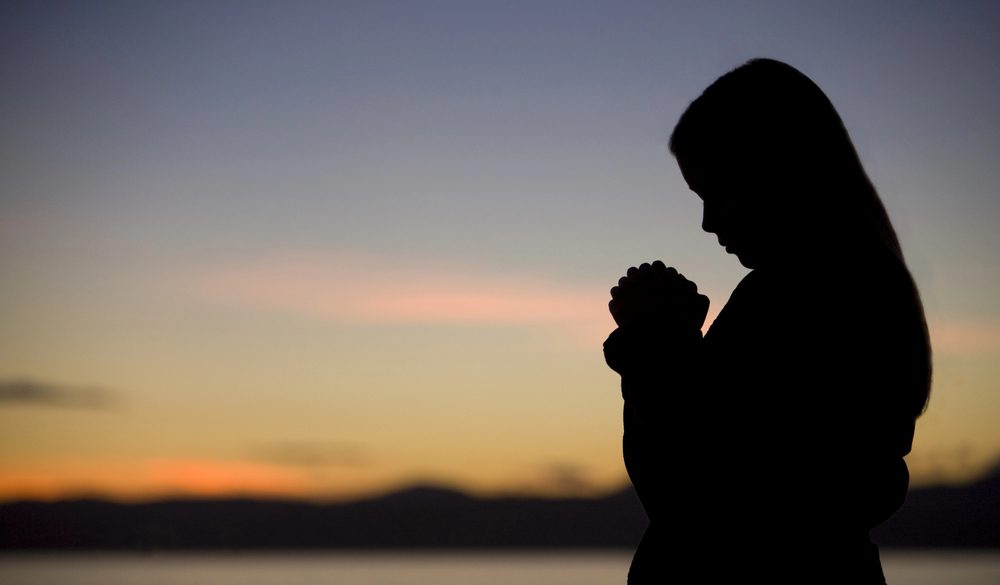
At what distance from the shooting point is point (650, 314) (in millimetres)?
1709

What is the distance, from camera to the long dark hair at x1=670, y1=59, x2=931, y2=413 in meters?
1.72

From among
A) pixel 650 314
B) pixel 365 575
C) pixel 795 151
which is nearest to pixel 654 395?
pixel 650 314

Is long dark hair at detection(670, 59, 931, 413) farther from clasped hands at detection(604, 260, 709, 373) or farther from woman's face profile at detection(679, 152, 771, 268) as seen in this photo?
clasped hands at detection(604, 260, 709, 373)

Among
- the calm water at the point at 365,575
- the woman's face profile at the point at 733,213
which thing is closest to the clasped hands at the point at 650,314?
the woman's face profile at the point at 733,213

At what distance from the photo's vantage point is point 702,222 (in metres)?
1.80

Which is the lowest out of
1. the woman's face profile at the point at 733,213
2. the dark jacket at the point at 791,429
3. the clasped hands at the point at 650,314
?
the dark jacket at the point at 791,429

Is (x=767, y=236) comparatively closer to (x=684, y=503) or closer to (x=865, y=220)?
(x=865, y=220)

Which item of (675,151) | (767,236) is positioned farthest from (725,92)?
(767,236)

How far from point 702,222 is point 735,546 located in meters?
0.58

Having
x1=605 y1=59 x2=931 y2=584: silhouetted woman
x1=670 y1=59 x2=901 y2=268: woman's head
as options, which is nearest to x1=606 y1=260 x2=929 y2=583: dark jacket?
x1=605 y1=59 x2=931 y2=584: silhouetted woman

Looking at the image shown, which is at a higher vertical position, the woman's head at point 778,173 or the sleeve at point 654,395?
the woman's head at point 778,173

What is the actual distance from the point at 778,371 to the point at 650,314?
27 centimetres

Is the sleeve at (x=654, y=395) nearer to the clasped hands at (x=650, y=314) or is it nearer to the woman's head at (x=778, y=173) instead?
the clasped hands at (x=650, y=314)

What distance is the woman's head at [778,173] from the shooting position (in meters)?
1.72
